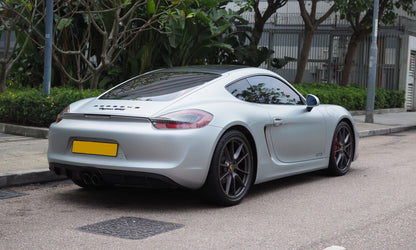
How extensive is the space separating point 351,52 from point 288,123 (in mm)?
17091

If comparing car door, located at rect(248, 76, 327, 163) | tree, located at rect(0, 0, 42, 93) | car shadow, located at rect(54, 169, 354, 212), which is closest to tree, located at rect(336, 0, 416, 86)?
tree, located at rect(0, 0, 42, 93)

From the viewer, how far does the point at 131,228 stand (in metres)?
5.06

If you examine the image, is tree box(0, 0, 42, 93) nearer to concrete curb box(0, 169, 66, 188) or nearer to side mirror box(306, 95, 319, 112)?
concrete curb box(0, 169, 66, 188)

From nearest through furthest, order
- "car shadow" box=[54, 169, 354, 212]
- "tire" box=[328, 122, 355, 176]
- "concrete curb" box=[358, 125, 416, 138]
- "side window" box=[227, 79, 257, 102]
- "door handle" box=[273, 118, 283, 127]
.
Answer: "car shadow" box=[54, 169, 354, 212]
"side window" box=[227, 79, 257, 102]
"door handle" box=[273, 118, 283, 127]
"tire" box=[328, 122, 355, 176]
"concrete curb" box=[358, 125, 416, 138]

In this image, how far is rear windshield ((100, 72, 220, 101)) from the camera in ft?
20.1

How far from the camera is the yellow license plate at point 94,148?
5.59 meters

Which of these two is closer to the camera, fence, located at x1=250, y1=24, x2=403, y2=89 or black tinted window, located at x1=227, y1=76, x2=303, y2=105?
black tinted window, located at x1=227, y1=76, x2=303, y2=105

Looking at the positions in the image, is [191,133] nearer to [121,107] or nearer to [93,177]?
[121,107]

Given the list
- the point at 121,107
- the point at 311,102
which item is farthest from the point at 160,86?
the point at 311,102

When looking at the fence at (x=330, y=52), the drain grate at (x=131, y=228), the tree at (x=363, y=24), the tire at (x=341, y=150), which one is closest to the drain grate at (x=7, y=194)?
the drain grate at (x=131, y=228)

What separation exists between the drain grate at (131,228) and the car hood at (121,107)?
3.12 ft

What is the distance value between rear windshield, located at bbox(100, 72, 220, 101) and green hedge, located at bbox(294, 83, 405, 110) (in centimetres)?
1073

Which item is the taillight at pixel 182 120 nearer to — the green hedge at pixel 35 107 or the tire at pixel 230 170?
the tire at pixel 230 170

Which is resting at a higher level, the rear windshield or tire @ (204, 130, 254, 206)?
the rear windshield
